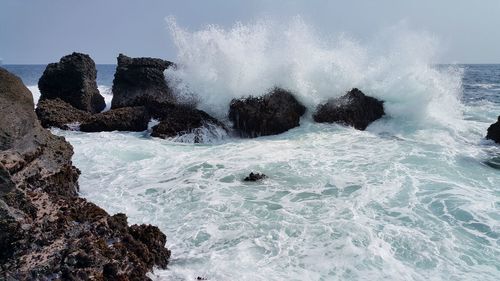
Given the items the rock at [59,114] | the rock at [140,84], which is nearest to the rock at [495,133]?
the rock at [140,84]

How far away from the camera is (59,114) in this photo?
42.8ft

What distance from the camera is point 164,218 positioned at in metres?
6.18

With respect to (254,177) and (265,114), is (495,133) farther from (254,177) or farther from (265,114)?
(254,177)

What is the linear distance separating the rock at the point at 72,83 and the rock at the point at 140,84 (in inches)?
36.7

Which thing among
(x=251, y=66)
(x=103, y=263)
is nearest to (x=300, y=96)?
(x=251, y=66)

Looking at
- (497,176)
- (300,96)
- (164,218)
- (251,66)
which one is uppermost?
(251,66)

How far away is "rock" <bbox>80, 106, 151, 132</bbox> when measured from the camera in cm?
1235

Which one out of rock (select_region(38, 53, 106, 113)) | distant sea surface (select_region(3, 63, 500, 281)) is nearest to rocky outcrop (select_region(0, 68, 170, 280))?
distant sea surface (select_region(3, 63, 500, 281))

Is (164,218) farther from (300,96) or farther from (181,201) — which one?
(300,96)

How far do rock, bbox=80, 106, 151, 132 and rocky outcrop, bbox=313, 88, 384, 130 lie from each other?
514cm

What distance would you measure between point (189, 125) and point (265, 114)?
2.13m

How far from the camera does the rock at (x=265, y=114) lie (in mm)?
12055

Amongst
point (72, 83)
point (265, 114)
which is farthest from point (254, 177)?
point (72, 83)

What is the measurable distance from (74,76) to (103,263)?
A: 12.5 m
